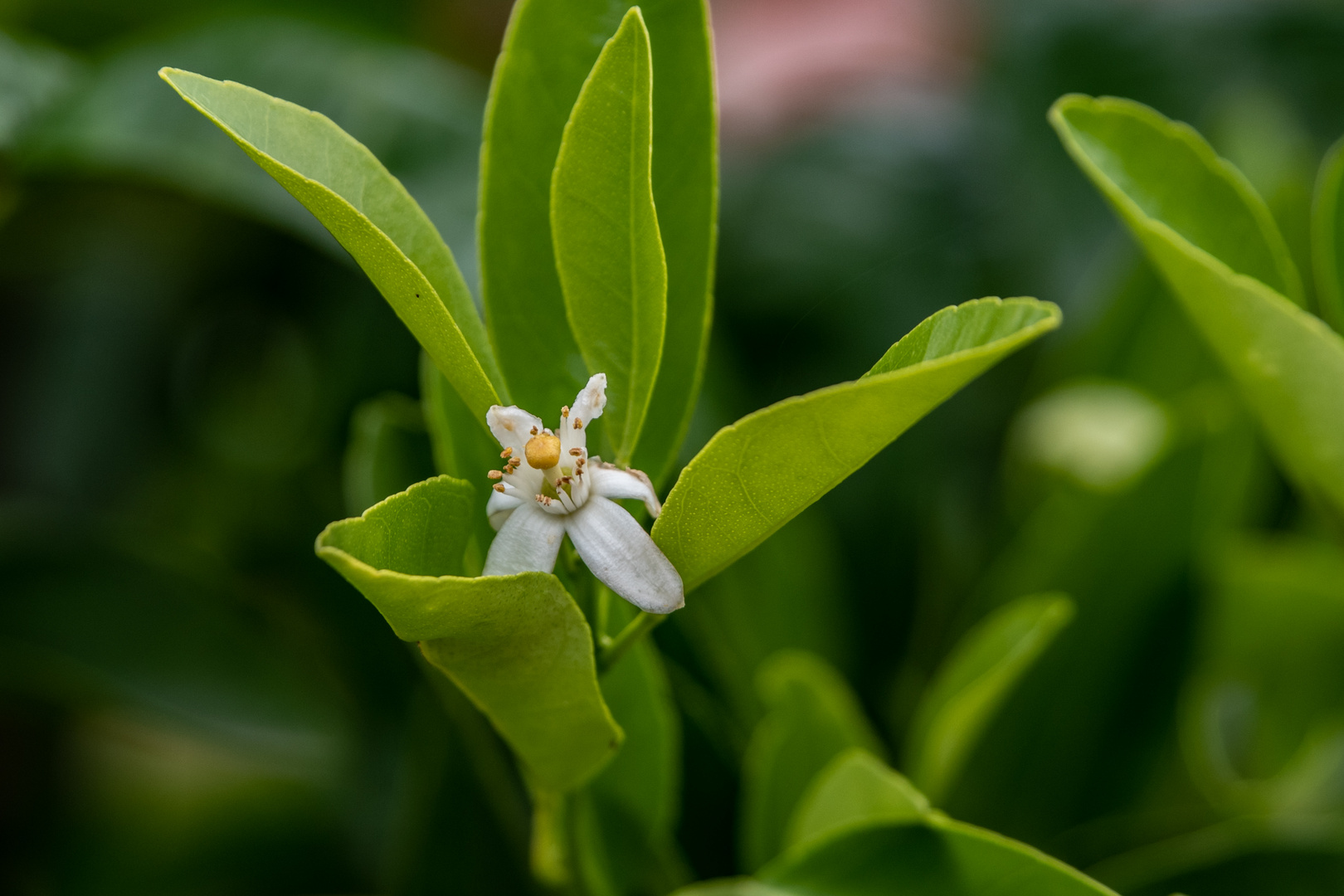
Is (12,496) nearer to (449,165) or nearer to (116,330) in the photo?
(116,330)

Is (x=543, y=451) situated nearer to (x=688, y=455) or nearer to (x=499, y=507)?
(x=499, y=507)

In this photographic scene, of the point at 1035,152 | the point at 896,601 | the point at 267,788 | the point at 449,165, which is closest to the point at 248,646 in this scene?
the point at 267,788

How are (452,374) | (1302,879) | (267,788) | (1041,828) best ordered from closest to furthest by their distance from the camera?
(452,374) → (1302,879) → (1041,828) → (267,788)

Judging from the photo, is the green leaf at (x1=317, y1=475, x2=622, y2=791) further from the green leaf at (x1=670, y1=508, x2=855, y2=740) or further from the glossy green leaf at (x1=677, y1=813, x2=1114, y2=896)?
the green leaf at (x1=670, y1=508, x2=855, y2=740)

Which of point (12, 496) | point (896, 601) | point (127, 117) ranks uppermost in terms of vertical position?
→ point (127, 117)

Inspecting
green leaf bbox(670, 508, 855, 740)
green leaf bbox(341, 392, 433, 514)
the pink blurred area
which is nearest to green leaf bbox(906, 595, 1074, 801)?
green leaf bbox(670, 508, 855, 740)

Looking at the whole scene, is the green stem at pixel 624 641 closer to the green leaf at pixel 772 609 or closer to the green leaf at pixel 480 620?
the green leaf at pixel 480 620

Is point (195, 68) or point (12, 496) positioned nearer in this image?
point (195, 68)

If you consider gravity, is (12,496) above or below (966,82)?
below
